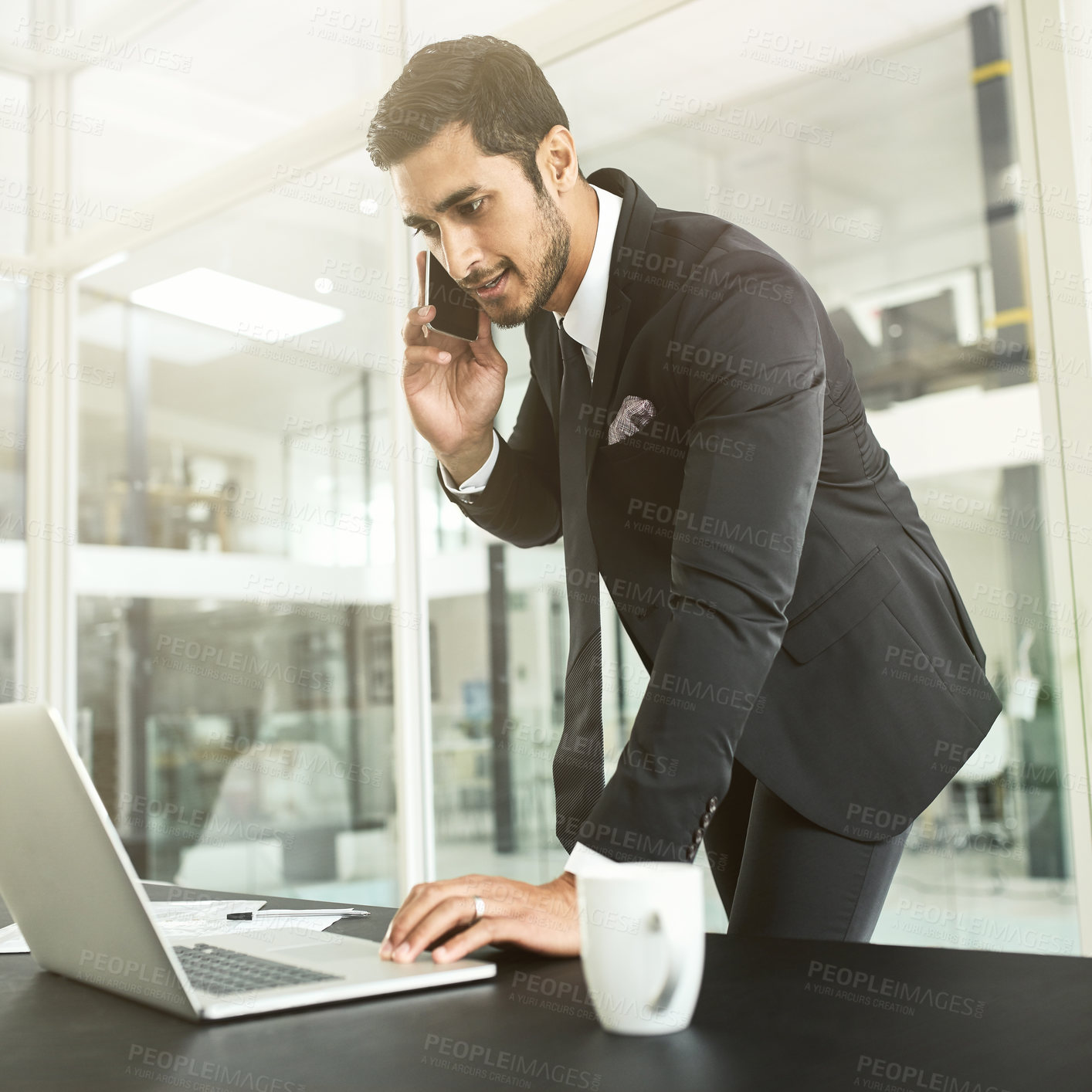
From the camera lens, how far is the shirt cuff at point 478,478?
5.98 ft

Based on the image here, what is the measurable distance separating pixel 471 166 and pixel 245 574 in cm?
271

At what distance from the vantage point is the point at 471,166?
59.6 inches

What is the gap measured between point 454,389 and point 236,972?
1.09 m

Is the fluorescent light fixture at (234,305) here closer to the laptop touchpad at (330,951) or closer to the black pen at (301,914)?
the black pen at (301,914)

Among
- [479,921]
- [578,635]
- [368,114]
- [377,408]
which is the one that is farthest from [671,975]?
[368,114]

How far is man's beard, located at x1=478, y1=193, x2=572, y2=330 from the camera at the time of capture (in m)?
1.57

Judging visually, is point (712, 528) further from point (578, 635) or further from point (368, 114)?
point (368, 114)

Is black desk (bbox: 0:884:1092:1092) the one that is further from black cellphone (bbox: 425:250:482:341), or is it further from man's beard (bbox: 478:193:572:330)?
black cellphone (bbox: 425:250:482:341)

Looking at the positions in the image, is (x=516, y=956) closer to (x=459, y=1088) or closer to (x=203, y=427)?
(x=459, y=1088)

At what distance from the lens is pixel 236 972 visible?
93 centimetres

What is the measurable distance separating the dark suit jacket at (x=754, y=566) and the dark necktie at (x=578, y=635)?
0.03m

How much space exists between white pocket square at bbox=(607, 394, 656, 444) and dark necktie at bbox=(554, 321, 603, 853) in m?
0.07

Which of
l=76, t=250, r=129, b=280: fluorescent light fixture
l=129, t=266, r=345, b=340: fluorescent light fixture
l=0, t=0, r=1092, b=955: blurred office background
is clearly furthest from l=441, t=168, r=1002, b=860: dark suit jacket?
l=76, t=250, r=129, b=280: fluorescent light fixture

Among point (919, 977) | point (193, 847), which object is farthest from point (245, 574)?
point (919, 977)
